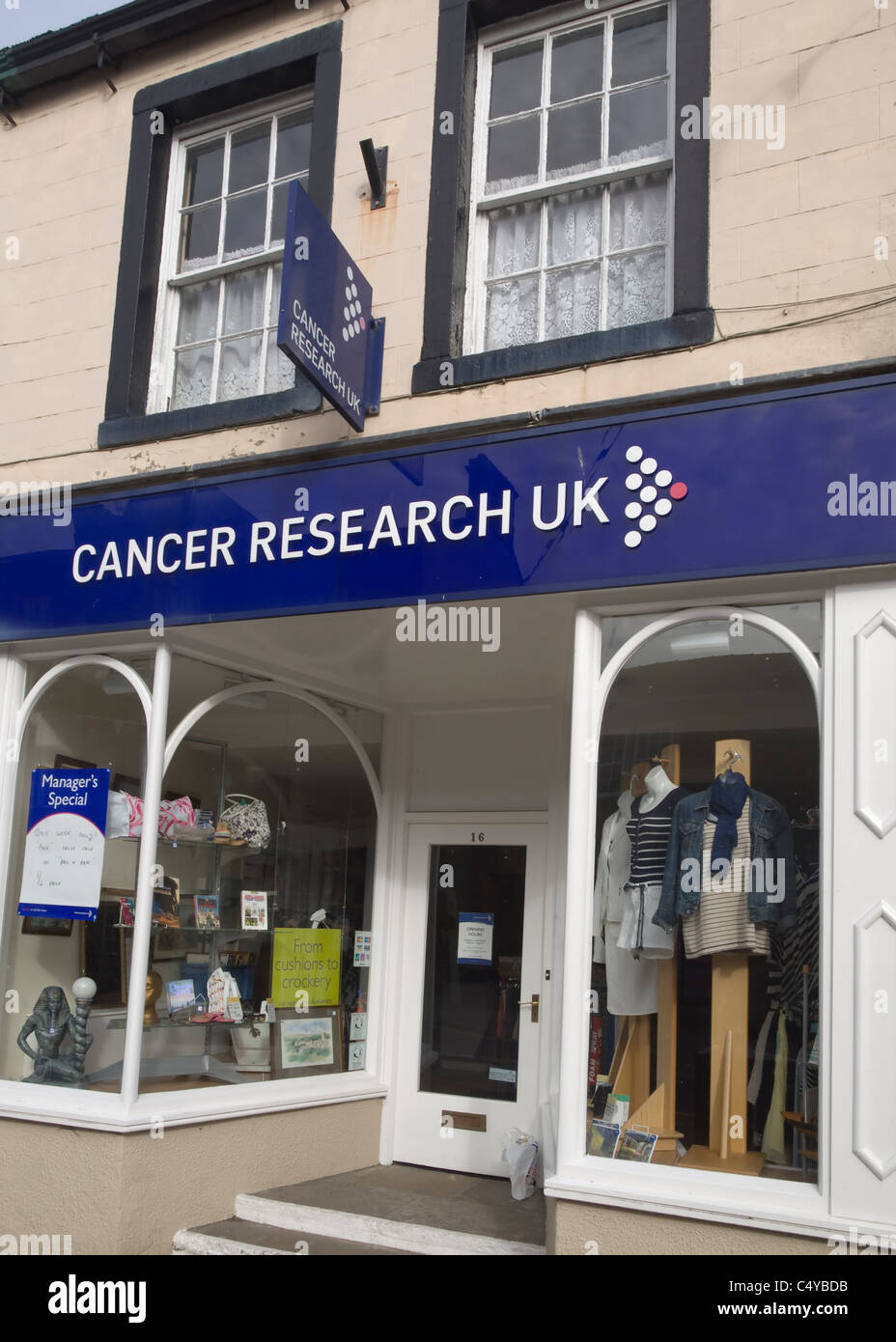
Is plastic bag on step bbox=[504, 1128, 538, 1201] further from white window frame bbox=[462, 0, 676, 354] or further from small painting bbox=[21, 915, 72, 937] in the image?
white window frame bbox=[462, 0, 676, 354]

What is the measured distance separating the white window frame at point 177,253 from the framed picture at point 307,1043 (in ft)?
12.7

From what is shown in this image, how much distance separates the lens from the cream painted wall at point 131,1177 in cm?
605

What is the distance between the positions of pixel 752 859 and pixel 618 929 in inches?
27.9

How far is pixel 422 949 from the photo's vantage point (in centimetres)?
782

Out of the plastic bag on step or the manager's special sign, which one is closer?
the manager's special sign

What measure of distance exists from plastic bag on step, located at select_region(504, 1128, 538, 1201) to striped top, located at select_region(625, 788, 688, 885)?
7.35 ft

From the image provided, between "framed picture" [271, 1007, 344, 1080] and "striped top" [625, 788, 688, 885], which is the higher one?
"striped top" [625, 788, 688, 885]

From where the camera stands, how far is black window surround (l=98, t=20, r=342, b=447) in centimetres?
688

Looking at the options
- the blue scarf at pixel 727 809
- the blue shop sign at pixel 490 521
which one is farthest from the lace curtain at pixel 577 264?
the blue scarf at pixel 727 809

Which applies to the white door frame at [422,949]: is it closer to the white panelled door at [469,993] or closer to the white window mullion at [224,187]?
the white panelled door at [469,993]

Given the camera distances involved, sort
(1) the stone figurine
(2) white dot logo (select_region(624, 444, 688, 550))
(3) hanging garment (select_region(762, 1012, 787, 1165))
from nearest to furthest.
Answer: (3) hanging garment (select_region(762, 1012, 787, 1165)), (2) white dot logo (select_region(624, 444, 688, 550)), (1) the stone figurine

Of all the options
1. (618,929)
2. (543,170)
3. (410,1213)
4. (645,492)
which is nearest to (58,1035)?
(410,1213)

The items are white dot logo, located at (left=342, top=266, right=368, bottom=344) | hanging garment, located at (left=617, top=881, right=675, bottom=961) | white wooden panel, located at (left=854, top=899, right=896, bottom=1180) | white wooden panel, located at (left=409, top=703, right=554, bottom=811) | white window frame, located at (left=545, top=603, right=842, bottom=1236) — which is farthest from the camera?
white wooden panel, located at (left=409, top=703, right=554, bottom=811)

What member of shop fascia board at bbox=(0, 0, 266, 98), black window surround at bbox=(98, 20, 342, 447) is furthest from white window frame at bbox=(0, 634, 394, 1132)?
shop fascia board at bbox=(0, 0, 266, 98)
